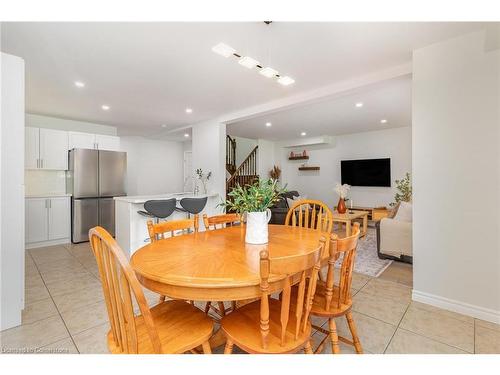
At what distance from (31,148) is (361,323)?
557cm

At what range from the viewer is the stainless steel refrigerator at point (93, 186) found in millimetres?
4547

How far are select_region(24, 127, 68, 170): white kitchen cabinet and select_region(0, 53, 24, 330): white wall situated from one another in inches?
119

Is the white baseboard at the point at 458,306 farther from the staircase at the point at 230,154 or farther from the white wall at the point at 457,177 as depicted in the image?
the staircase at the point at 230,154

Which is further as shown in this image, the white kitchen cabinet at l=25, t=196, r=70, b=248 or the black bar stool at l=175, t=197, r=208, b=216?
the white kitchen cabinet at l=25, t=196, r=70, b=248

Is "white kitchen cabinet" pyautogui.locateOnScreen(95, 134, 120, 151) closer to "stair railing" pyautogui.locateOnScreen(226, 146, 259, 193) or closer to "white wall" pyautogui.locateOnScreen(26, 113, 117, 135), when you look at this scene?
"white wall" pyautogui.locateOnScreen(26, 113, 117, 135)

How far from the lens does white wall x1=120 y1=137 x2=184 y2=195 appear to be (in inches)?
268

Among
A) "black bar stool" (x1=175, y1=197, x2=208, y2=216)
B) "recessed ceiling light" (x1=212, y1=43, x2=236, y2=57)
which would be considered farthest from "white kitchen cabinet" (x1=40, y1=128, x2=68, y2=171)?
"recessed ceiling light" (x1=212, y1=43, x2=236, y2=57)

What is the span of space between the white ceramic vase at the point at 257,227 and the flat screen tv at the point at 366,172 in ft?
18.3

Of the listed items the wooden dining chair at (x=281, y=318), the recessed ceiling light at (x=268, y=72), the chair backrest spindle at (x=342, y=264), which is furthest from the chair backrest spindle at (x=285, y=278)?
the recessed ceiling light at (x=268, y=72)

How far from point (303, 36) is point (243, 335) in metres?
2.30

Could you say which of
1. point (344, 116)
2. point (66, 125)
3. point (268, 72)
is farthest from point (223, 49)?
point (66, 125)

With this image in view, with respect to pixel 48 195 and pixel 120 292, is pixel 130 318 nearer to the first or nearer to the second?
pixel 120 292

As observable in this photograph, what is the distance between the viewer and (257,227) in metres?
1.67
